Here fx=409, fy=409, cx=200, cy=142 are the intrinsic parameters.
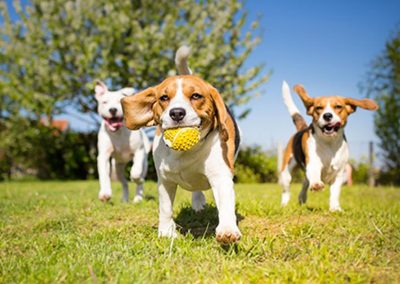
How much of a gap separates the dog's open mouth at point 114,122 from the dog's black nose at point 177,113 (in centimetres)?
354

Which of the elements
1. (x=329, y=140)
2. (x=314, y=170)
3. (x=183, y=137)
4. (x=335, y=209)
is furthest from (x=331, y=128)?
(x=183, y=137)

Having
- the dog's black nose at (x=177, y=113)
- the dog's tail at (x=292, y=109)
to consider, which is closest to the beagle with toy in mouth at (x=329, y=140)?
the dog's tail at (x=292, y=109)

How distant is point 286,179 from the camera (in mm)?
6578

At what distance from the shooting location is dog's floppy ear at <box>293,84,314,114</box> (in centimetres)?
575

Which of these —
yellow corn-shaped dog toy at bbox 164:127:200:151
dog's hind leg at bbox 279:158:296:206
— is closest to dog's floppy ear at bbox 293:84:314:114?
dog's hind leg at bbox 279:158:296:206

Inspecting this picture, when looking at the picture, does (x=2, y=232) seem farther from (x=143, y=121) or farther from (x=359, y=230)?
(x=359, y=230)

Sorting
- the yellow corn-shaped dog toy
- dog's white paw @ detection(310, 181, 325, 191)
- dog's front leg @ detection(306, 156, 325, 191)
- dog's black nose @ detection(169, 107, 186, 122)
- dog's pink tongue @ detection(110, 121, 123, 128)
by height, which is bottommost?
dog's white paw @ detection(310, 181, 325, 191)

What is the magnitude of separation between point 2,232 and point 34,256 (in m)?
1.40

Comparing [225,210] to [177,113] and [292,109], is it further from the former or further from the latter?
[292,109]

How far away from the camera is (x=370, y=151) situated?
1839cm

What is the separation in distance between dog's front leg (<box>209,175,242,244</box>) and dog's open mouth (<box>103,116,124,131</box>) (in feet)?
11.1

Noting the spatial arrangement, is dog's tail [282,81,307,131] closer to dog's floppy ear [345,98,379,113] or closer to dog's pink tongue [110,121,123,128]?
dog's floppy ear [345,98,379,113]

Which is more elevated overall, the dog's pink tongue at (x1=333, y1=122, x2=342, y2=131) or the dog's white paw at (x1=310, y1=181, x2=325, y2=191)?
the dog's pink tongue at (x1=333, y1=122, x2=342, y2=131)

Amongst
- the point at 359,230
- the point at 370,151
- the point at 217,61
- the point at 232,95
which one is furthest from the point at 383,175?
the point at 359,230
